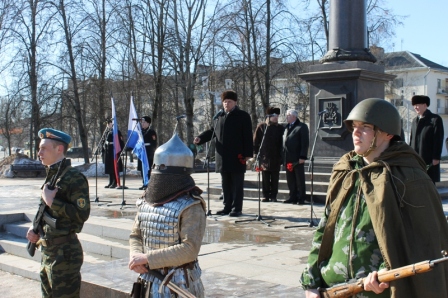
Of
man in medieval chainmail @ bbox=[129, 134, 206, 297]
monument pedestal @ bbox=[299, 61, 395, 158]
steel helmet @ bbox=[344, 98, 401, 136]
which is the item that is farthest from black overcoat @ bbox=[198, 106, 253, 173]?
steel helmet @ bbox=[344, 98, 401, 136]

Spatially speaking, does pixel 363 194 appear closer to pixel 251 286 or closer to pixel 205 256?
pixel 251 286

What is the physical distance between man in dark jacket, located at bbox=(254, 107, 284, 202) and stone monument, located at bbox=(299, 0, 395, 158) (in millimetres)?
930

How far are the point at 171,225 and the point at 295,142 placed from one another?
832cm

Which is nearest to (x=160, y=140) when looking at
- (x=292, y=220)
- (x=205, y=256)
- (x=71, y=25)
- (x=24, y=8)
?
(x=71, y=25)

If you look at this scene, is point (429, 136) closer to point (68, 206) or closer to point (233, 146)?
point (233, 146)

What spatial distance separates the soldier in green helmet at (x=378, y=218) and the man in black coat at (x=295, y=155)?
8040mm

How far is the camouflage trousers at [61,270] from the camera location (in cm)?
459

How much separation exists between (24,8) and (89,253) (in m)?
22.8

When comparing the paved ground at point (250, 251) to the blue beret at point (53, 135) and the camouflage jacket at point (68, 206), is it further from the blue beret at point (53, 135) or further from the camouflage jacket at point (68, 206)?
the blue beret at point (53, 135)

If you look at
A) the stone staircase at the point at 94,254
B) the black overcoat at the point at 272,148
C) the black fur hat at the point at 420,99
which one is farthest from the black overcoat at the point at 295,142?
the stone staircase at the point at 94,254

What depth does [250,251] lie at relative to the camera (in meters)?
7.03

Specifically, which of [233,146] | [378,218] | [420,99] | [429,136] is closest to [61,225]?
[378,218]

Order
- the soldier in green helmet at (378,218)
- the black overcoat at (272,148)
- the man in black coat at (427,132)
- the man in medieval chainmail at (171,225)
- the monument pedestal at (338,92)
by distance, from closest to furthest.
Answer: the soldier in green helmet at (378,218) → the man in medieval chainmail at (171,225) → the man in black coat at (427,132) → the black overcoat at (272,148) → the monument pedestal at (338,92)

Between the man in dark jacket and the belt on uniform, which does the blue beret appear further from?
the man in dark jacket
